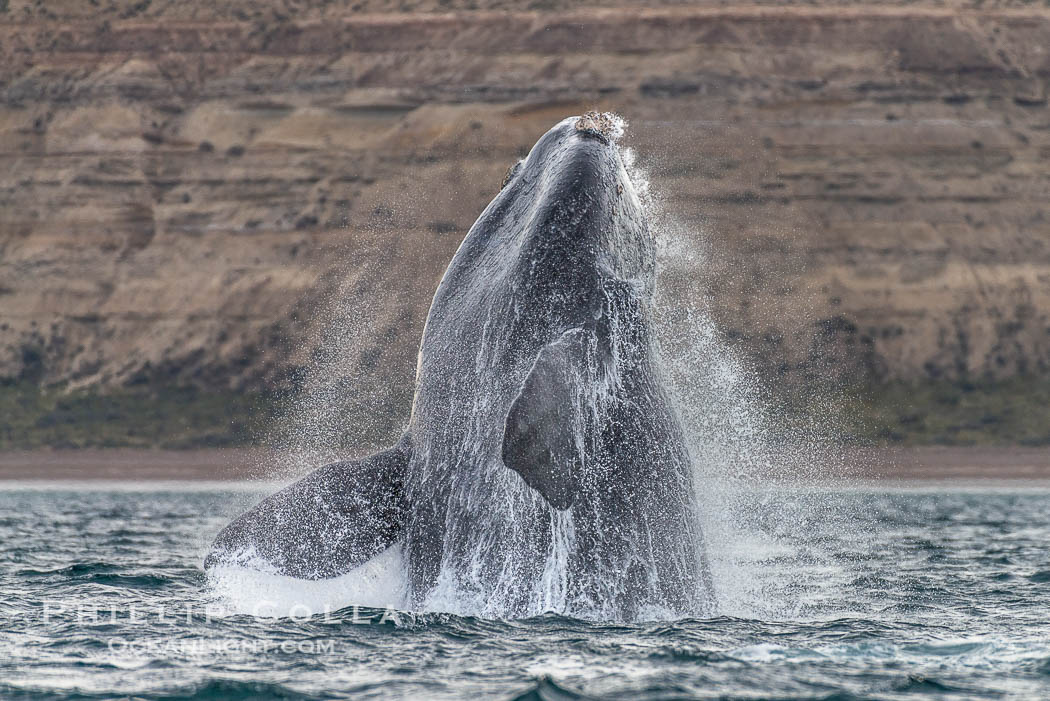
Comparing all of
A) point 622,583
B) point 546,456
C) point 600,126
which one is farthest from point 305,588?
point 600,126

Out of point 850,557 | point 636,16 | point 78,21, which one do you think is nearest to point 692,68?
point 636,16

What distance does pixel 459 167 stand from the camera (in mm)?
62812

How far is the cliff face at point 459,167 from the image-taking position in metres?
59.0

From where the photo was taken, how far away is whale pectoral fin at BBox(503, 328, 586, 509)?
8141 millimetres

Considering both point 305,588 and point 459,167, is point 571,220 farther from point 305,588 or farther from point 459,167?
point 459,167

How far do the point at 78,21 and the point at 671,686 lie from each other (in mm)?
65605

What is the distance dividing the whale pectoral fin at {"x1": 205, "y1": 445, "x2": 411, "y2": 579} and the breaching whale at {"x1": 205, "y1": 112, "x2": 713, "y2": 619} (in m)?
0.01

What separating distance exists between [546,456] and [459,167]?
5542 centimetres

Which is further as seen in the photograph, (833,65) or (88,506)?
(833,65)

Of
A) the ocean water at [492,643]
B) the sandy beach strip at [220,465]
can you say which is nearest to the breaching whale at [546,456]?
the ocean water at [492,643]

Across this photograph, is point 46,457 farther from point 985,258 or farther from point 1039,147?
point 1039,147

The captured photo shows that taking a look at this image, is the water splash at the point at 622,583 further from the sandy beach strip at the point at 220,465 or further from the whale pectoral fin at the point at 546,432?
the sandy beach strip at the point at 220,465

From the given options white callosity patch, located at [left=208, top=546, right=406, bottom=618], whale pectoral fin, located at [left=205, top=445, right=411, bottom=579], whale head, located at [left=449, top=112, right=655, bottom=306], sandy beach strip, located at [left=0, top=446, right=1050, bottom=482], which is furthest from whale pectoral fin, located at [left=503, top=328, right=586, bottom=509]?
sandy beach strip, located at [left=0, top=446, right=1050, bottom=482]

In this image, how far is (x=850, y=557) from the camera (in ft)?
65.0
